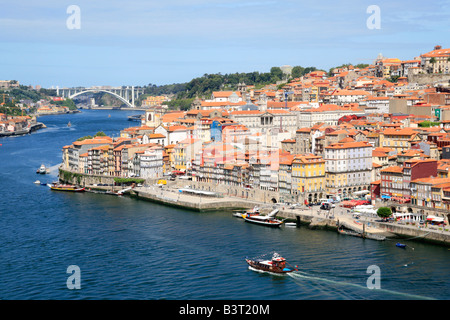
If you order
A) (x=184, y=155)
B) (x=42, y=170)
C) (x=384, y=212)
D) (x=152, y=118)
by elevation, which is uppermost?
(x=152, y=118)

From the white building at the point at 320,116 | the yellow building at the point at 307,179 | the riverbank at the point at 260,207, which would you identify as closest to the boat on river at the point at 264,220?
the riverbank at the point at 260,207

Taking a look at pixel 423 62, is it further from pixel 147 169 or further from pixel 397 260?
pixel 397 260

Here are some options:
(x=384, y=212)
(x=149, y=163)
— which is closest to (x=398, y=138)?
(x=384, y=212)

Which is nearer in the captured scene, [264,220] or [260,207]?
[264,220]

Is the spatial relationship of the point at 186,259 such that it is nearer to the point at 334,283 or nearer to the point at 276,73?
the point at 334,283

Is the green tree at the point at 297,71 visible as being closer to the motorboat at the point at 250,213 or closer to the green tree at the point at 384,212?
the motorboat at the point at 250,213

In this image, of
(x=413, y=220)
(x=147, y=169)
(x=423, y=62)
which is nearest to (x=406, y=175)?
(x=413, y=220)
